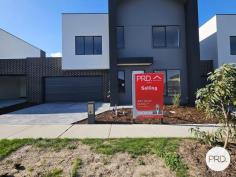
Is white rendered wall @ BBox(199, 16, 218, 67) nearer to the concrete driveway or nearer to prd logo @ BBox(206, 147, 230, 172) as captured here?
the concrete driveway

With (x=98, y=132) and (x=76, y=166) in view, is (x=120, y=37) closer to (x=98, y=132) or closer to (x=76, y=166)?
(x=98, y=132)

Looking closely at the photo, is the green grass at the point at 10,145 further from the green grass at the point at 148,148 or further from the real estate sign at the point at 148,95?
the real estate sign at the point at 148,95

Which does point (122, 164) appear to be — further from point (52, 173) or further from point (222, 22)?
point (222, 22)

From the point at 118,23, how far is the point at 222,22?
367 inches

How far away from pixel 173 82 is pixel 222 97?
13880 millimetres

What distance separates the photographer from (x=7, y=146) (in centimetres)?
691

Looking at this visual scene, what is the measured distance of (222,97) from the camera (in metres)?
5.70

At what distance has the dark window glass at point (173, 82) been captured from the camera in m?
19.3

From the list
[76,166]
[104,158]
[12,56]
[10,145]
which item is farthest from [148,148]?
[12,56]

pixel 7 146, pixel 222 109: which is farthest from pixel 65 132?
pixel 222 109

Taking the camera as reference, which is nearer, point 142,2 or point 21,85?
point 142,2

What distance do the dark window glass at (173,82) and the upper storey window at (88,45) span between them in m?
6.55

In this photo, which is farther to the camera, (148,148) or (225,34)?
(225,34)

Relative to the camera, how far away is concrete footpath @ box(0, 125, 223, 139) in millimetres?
8172
